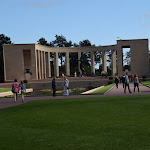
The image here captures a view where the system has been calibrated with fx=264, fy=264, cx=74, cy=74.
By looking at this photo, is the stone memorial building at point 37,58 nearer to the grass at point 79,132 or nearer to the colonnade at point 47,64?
the colonnade at point 47,64

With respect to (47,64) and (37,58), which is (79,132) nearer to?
(37,58)

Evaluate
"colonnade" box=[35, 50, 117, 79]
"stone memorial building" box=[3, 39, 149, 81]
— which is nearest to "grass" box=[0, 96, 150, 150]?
"stone memorial building" box=[3, 39, 149, 81]

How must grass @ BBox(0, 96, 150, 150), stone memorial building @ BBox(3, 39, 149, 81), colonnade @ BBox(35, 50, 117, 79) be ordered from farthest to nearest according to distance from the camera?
colonnade @ BBox(35, 50, 117, 79) → stone memorial building @ BBox(3, 39, 149, 81) → grass @ BBox(0, 96, 150, 150)

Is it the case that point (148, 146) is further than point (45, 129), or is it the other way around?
point (45, 129)

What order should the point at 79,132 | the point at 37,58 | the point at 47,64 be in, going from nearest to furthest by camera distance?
the point at 79,132 < the point at 37,58 < the point at 47,64

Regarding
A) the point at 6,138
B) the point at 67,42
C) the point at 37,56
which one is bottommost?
the point at 6,138

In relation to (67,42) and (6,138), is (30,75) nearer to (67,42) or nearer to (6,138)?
(67,42)

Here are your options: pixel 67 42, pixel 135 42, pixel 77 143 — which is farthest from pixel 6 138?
pixel 67 42

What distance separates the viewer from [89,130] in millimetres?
7688

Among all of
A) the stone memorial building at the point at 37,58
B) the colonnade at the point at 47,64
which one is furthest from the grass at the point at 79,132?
the colonnade at the point at 47,64

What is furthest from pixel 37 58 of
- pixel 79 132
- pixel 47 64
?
pixel 79 132

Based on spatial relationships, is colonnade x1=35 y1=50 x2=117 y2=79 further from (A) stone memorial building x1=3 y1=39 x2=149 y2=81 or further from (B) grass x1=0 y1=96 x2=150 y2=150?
(B) grass x1=0 y1=96 x2=150 y2=150

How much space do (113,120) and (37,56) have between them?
47.5 m

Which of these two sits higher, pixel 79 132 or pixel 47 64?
pixel 47 64
